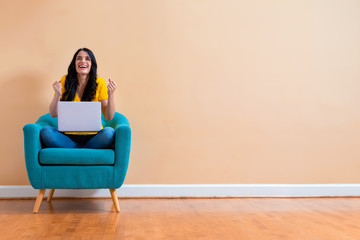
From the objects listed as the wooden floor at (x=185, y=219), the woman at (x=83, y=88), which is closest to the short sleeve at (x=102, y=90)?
the woman at (x=83, y=88)

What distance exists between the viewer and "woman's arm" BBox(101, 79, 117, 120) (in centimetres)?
336

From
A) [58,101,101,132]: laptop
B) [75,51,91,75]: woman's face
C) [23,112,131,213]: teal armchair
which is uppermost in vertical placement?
[75,51,91,75]: woman's face

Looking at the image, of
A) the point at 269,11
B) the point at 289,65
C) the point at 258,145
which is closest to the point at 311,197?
the point at 258,145

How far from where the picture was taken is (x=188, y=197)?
12.6ft

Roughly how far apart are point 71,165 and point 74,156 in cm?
7

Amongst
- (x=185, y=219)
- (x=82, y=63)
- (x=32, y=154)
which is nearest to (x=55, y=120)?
(x=82, y=63)

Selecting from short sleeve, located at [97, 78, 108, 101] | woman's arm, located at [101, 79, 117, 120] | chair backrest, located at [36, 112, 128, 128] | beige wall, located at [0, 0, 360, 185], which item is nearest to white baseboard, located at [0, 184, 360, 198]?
beige wall, located at [0, 0, 360, 185]

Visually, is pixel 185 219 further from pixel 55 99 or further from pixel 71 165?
pixel 55 99

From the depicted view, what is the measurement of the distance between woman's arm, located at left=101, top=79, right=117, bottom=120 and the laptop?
0.24 m

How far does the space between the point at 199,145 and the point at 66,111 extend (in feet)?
4.08

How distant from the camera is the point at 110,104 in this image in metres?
3.45

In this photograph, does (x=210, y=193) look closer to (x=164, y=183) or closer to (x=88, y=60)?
(x=164, y=183)

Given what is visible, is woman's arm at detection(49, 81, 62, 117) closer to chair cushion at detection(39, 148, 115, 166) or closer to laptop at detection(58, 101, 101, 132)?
laptop at detection(58, 101, 101, 132)

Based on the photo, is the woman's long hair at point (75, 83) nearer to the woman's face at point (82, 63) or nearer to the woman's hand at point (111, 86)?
the woman's face at point (82, 63)
